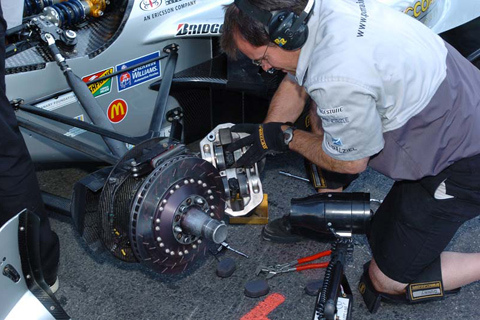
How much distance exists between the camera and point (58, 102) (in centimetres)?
285

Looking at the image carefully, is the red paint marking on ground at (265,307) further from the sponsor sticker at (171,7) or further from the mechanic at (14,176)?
the sponsor sticker at (171,7)

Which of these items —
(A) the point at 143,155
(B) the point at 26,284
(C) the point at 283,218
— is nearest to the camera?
(B) the point at 26,284

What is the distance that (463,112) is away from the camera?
2209mm

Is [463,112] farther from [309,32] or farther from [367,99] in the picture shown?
[309,32]

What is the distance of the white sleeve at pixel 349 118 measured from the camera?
6.36ft

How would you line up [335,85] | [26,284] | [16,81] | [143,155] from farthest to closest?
[16,81]
[143,155]
[335,85]
[26,284]

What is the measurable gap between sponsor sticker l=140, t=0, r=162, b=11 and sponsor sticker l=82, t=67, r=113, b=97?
0.34 metres

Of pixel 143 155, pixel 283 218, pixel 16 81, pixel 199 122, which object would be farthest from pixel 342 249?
pixel 16 81

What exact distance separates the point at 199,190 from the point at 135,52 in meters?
1.19

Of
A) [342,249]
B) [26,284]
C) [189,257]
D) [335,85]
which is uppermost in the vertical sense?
[335,85]

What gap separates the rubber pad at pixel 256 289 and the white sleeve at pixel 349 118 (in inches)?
31.3

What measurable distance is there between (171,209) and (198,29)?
139 cm

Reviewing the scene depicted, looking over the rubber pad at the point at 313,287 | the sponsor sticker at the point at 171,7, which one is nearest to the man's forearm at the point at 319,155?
the rubber pad at the point at 313,287

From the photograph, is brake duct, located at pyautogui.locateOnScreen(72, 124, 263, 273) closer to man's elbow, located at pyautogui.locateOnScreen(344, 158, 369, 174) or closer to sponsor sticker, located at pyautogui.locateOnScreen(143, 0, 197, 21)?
man's elbow, located at pyautogui.locateOnScreen(344, 158, 369, 174)
